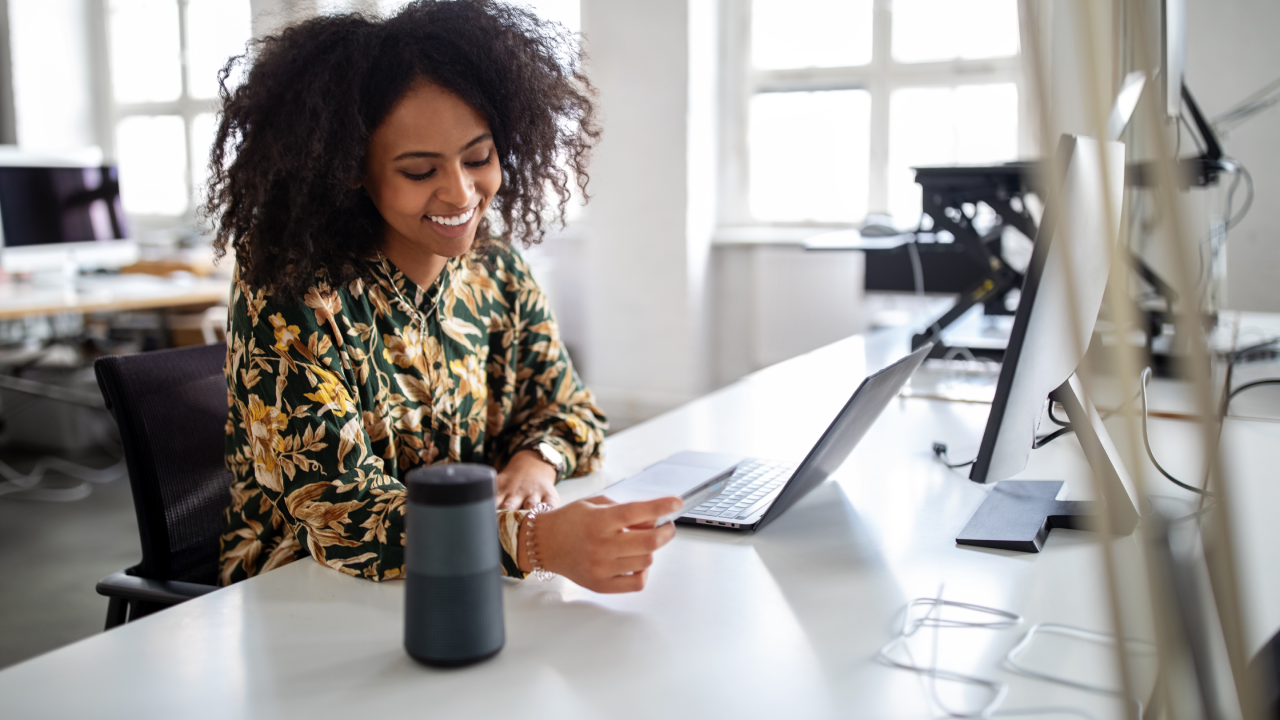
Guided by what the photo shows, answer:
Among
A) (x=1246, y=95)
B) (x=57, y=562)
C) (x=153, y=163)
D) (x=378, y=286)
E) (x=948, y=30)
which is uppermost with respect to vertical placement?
(x=948, y=30)

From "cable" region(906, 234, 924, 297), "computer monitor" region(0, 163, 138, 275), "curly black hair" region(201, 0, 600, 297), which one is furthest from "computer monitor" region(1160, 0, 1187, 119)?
"computer monitor" region(0, 163, 138, 275)

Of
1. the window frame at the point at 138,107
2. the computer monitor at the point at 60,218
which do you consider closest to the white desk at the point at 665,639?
the computer monitor at the point at 60,218

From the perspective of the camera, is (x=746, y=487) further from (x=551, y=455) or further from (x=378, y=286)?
(x=378, y=286)

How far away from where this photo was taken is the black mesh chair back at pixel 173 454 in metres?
1.13

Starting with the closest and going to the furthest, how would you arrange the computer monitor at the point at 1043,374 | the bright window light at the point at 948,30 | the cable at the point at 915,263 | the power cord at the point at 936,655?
the power cord at the point at 936,655 → the computer monitor at the point at 1043,374 → the cable at the point at 915,263 → the bright window light at the point at 948,30

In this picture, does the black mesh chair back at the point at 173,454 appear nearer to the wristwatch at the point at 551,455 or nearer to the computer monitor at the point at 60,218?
the wristwatch at the point at 551,455

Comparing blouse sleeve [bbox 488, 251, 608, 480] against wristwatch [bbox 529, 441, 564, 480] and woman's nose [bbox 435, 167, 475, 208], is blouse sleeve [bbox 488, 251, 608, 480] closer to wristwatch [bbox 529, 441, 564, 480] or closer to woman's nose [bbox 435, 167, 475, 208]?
wristwatch [bbox 529, 441, 564, 480]

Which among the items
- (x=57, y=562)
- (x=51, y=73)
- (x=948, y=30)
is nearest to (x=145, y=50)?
(x=51, y=73)

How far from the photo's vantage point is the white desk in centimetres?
66

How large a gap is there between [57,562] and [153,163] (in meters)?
4.47

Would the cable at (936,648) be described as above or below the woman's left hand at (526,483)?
below

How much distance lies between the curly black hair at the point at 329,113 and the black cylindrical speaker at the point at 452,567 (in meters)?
0.43

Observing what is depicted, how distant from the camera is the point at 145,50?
633 cm

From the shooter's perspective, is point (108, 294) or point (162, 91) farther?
point (162, 91)
